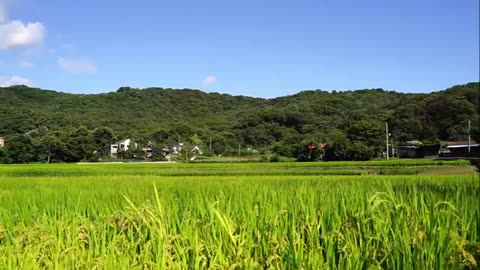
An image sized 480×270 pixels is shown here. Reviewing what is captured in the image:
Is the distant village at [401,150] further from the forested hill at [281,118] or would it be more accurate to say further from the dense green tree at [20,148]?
the dense green tree at [20,148]

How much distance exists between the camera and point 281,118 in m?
46.1

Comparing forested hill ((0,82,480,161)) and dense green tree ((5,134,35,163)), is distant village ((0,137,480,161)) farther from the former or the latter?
dense green tree ((5,134,35,163))

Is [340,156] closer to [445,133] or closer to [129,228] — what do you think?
[445,133]

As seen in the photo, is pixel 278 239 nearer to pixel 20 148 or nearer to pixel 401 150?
pixel 20 148

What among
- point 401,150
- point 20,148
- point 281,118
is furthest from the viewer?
point 401,150

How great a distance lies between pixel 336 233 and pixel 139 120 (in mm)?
46610

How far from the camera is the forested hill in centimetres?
2325

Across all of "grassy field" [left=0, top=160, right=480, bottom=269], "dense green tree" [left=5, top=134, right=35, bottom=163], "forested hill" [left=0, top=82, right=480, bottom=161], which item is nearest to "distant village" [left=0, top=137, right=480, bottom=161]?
"forested hill" [left=0, top=82, right=480, bottom=161]

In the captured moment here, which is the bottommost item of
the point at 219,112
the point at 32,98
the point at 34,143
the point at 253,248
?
the point at 253,248

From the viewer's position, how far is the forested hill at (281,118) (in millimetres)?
23245

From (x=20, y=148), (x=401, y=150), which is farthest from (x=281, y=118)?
(x=20, y=148)

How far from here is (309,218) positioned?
3398mm

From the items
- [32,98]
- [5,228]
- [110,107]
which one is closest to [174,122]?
[110,107]

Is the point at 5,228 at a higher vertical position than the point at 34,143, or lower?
lower
